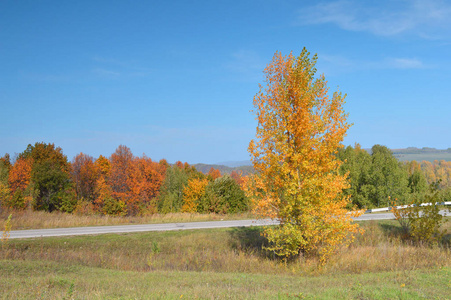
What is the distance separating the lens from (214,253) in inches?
629

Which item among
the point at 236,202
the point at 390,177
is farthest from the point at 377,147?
the point at 236,202

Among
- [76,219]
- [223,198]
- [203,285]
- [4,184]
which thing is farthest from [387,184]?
[4,184]

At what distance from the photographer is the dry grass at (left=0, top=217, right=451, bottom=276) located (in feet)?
40.4

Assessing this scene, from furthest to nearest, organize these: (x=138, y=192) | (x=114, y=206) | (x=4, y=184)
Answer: (x=138, y=192) < (x=114, y=206) < (x=4, y=184)

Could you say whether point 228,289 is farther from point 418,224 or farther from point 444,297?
point 418,224

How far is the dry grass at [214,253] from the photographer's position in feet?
40.4

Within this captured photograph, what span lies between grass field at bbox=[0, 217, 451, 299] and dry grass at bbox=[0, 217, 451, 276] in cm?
4

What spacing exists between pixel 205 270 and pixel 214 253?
3007mm

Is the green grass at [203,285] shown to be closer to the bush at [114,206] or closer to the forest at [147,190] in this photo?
the forest at [147,190]

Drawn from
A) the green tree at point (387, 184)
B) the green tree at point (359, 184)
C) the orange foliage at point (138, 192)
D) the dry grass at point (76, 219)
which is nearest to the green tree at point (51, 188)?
the orange foliage at point (138, 192)

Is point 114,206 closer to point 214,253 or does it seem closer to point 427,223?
point 214,253

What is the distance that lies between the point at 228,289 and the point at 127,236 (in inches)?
491

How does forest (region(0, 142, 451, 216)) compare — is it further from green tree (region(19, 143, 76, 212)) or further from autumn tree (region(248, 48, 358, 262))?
autumn tree (region(248, 48, 358, 262))

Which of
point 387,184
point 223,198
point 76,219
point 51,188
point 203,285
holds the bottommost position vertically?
point 203,285
